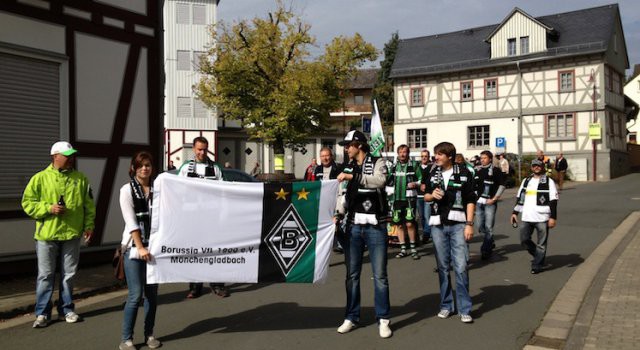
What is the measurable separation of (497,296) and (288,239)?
3271mm

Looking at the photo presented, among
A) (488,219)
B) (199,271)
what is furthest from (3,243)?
(488,219)

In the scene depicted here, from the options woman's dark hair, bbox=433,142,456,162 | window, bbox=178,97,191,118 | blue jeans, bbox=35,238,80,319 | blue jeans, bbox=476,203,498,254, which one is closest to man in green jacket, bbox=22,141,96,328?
blue jeans, bbox=35,238,80,319

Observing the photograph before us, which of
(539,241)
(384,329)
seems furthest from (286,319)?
(539,241)

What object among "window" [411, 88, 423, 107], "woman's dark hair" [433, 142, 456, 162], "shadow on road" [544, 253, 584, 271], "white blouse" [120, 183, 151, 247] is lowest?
"shadow on road" [544, 253, 584, 271]

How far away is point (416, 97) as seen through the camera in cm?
4306

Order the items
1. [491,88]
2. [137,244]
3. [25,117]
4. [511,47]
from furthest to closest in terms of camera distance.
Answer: [491,88] < [511,47] < [25,117] < [137,244]

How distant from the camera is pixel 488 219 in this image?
10328 millimetres

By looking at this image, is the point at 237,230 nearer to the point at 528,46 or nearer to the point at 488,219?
the point at 488,219

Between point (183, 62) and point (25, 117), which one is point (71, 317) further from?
point (183, 62)

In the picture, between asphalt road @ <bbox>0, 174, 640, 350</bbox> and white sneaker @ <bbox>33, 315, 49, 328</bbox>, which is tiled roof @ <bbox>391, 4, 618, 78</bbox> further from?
white sneaker @ <bbox>33, 315, 49, 328</bbox>

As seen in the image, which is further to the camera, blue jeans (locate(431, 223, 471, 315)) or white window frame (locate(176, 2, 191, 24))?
white window frame (locate(176, 2, 191, 24))

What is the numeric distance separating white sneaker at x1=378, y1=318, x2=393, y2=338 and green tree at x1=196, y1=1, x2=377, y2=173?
25.1m

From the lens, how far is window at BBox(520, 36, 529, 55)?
38594 mm

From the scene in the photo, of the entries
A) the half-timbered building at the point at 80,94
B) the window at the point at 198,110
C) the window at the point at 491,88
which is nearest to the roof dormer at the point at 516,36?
the window at the point at 491,88
